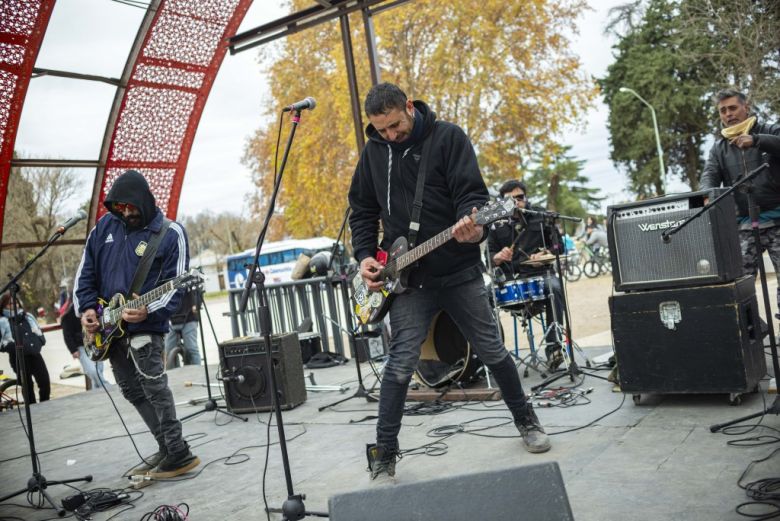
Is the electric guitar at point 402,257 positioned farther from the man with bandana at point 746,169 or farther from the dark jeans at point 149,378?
the man with bandana at point 746,169

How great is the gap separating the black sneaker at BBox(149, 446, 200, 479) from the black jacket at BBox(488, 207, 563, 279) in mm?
3663

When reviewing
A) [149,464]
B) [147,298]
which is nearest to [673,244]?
[147,298]

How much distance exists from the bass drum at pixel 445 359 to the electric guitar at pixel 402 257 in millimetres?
2231

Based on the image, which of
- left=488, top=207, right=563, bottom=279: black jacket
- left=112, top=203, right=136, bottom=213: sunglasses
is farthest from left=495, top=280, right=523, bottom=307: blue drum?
left=112, top=203, right=136, bottom=213: sunglasses

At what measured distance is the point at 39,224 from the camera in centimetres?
950

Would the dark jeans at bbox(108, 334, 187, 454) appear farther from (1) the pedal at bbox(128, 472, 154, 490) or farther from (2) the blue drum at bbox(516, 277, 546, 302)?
(2) the blue drum at bbox(516, 277, 546, 302)

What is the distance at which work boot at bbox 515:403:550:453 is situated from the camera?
12.3ft

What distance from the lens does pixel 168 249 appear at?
178 inches

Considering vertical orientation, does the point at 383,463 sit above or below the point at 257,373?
below

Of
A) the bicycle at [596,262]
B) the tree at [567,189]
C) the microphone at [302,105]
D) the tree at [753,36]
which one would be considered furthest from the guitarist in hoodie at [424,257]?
the tree at [567,189]

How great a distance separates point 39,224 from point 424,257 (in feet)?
26.4

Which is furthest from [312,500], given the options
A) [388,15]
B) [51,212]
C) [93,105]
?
[388,15]

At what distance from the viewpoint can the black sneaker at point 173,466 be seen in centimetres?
445

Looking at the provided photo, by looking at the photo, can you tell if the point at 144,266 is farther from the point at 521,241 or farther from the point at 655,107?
the point at 655,107
